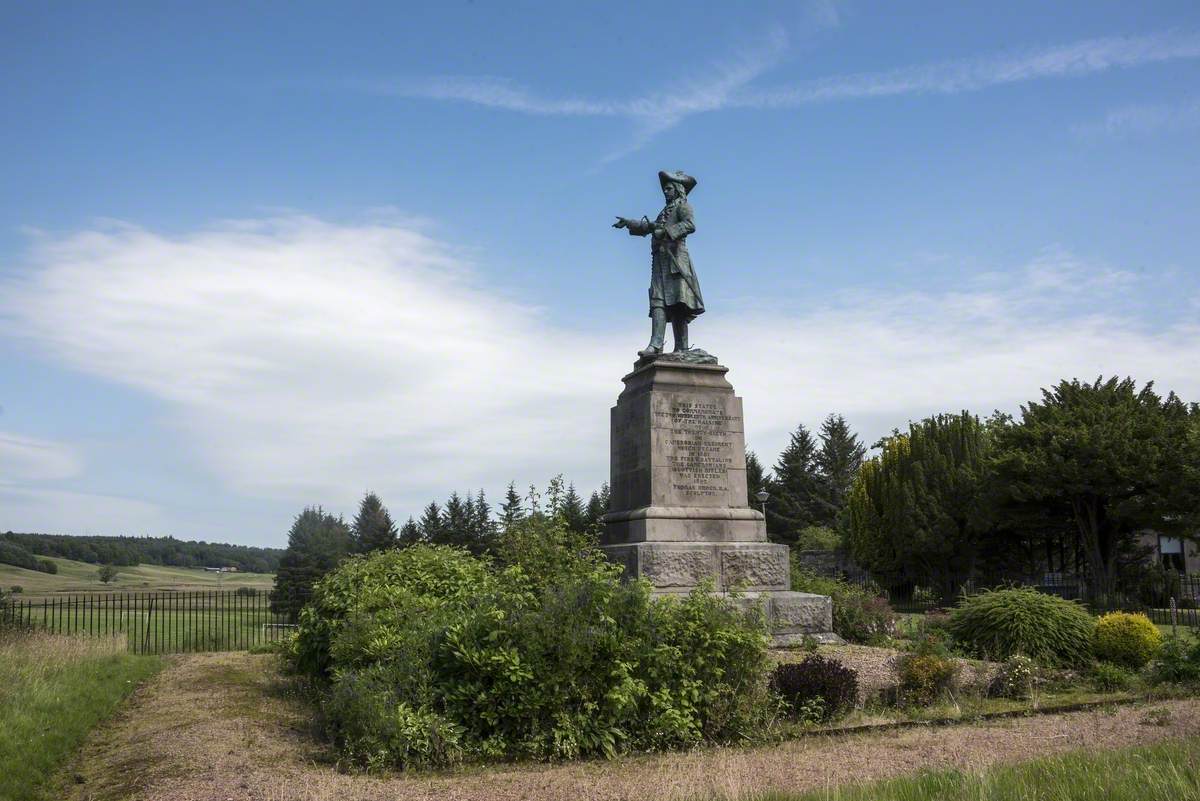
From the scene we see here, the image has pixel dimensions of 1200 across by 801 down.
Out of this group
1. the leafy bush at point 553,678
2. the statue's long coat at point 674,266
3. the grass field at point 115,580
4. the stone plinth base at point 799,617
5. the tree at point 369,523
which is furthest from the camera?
the tree at point 369,523

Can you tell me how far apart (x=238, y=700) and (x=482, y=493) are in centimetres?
3336

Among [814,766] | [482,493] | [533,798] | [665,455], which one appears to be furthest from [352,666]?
[482,493]

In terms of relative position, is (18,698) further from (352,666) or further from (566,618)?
(566,618)

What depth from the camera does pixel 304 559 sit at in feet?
124

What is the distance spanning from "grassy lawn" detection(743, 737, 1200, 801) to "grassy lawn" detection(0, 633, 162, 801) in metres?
5.95

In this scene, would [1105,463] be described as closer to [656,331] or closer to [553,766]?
[656,331]

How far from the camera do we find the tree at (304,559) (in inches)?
1080

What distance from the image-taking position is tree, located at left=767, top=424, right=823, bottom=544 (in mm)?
61781

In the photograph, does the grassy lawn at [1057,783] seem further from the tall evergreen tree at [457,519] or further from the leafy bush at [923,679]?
the tall evergreen tree at [457,519]

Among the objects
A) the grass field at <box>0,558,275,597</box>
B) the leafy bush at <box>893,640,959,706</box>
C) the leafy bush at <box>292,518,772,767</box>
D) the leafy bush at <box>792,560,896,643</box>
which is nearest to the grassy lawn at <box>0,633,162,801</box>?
the leafy bush at <box>292,518,772,767</box>

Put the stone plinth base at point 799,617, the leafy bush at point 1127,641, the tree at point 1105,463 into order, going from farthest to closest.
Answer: the tree at point 1105,463
the stone plinth base at point 799,617
the leafy bush at point 1127,641

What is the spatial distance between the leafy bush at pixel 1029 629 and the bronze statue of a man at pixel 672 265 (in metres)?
5.88

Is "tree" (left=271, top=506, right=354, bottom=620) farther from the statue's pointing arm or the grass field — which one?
the statue's pointing arm

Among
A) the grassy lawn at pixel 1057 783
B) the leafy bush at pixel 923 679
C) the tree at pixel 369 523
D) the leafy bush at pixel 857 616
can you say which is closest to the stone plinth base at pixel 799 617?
the leafy bush at pixel 857 616
